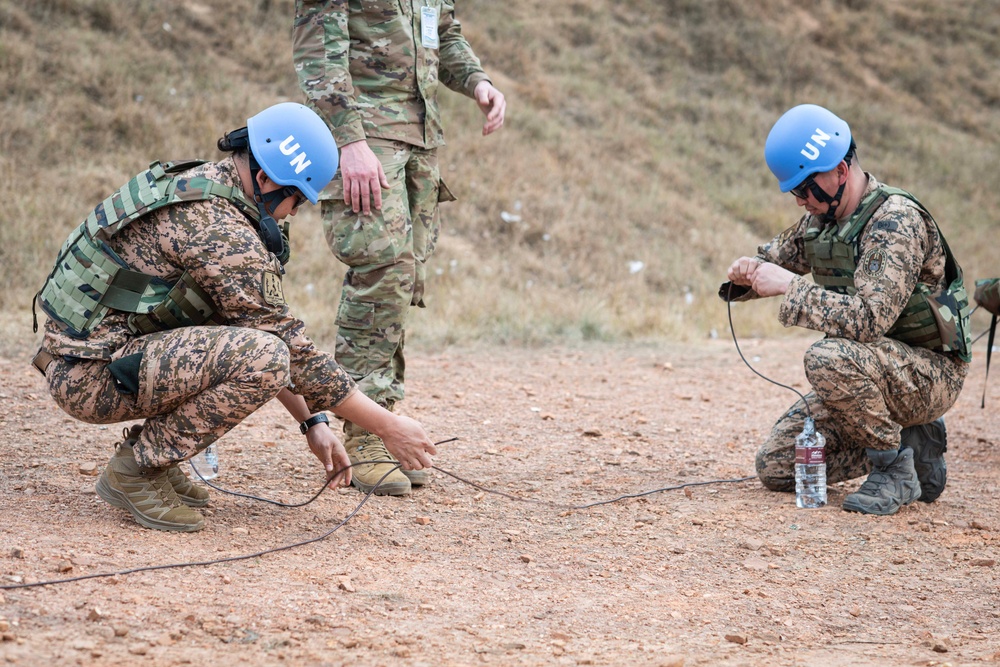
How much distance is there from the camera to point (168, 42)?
39.7ft

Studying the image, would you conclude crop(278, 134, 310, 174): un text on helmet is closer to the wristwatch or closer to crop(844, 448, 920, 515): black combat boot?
the wristwatch

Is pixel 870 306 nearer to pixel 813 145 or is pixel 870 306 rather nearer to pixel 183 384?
pixel 813 145

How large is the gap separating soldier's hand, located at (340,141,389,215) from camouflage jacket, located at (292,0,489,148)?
0.16 ft

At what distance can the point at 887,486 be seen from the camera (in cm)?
414

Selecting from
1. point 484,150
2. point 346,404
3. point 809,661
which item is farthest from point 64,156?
point 809,661

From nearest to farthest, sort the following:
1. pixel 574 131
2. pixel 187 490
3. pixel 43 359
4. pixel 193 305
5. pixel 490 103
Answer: pixel 193 305 < pixel 43 359 < pixel 187 490 < pixel 490 103 < pixel 574 131

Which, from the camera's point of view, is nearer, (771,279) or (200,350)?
(200,350)

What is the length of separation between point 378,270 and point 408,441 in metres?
0.96

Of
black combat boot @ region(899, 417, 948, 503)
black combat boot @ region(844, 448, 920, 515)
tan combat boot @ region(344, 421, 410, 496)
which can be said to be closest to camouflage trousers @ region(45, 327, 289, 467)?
tan combat boot @ region(344, 421, 410, 496)

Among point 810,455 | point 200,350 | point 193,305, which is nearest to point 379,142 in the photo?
point 193,305

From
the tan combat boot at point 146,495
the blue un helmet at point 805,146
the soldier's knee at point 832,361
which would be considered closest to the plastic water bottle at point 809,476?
the soldier's knee at point 832,361

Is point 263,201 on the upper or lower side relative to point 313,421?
upper

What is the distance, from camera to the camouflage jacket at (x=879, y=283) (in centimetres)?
387

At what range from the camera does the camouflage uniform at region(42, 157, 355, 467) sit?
3.13m
